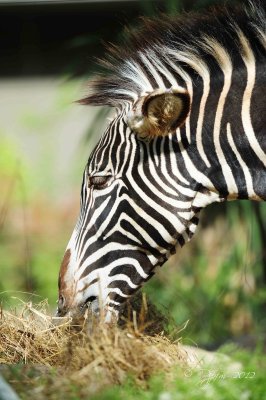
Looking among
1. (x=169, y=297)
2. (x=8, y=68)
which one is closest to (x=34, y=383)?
(x=169, y=297)

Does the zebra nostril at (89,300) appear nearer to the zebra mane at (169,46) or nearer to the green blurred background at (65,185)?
the zebra mane at (169,46)

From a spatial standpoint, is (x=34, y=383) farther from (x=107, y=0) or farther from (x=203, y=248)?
(x=107, y=0)


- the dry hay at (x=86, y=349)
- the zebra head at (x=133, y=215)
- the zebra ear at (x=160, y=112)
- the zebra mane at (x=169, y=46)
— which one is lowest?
the dry hay at (x=86, y=349)

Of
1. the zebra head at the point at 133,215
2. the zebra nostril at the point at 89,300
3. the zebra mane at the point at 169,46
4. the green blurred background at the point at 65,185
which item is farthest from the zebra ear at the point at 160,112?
the green blurred background at the point at 65,185

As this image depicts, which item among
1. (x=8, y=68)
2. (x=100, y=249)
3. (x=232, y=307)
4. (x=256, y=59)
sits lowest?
(x=232, y=307)

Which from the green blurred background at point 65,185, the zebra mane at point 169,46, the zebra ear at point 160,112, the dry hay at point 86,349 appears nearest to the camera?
the dry hay at point 86,349

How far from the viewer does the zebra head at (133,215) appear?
5.76 metres

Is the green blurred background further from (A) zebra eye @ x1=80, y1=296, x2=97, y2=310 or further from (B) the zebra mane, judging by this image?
(A) zebra eye @ x1=80, y1=296, x2=97, y2=310

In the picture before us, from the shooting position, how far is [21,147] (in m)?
12.7

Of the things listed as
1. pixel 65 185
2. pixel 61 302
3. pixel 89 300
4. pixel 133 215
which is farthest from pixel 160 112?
pixel 65 185

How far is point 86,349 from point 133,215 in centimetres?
115

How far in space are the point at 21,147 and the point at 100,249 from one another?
7069mm

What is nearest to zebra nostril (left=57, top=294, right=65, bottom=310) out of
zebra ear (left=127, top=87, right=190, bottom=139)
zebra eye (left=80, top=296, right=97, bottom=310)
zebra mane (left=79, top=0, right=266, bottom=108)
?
zebra eye (left=80, top=296, right=97, bottom=310)

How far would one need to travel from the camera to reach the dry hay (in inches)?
187
